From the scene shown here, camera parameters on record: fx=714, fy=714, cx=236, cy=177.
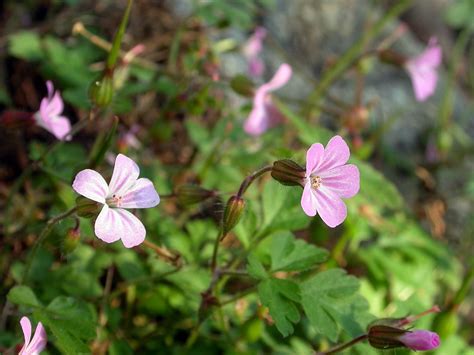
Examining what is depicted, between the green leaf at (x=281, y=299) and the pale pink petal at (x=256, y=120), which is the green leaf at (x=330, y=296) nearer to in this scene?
the green leaf at (x=281, y=299)

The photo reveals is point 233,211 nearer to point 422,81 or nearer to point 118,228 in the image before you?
point 118,228

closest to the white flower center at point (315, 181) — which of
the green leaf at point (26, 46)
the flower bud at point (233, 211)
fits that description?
the flower bud at point (233, 211)

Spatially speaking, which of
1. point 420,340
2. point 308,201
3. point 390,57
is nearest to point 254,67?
point 390,57

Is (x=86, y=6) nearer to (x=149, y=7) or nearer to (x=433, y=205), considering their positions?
(x=149, y=7)

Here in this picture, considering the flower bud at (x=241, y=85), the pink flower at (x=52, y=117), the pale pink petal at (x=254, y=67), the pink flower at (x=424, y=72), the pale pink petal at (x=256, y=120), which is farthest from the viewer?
the pale pink petal at (x=254, y=67)

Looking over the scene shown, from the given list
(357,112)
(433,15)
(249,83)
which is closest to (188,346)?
(249,83)

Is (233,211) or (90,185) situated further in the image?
(233,211)
